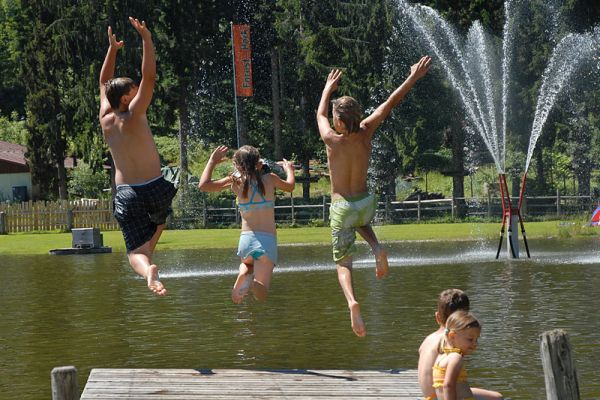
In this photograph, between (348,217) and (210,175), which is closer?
(348,217)

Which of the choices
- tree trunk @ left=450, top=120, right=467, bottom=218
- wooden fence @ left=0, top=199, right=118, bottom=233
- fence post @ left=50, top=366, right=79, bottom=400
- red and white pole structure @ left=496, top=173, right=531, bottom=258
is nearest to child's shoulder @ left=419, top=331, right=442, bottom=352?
fence post @ left=50, top=366, right=79, bottom=400

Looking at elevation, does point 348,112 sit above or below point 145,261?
above

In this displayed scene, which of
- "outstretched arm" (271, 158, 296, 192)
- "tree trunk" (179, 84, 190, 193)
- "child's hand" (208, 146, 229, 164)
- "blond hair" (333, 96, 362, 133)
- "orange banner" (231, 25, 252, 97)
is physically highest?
"orange banner" (231, 25, 252, 97)

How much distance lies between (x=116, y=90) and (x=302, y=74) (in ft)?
152

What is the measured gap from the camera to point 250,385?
10875 millimetres

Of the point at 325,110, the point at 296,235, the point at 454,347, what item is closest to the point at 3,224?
the point at 296,235

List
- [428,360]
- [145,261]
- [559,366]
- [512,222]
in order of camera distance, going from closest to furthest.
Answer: [428,360] → [559,366] → [145,261] → [512,222]

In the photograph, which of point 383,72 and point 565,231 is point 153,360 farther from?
point 383,72

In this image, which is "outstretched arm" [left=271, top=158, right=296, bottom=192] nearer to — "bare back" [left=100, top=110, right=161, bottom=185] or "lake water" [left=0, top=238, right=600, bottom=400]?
"bare back" [left=100, top=110, right=161, bottom=185]

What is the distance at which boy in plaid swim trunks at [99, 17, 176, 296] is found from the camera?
423 inches

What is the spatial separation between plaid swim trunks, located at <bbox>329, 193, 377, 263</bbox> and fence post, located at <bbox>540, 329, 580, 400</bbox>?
2602mm

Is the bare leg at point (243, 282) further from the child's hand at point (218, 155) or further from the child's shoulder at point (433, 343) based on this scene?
the child's shoulder at point (433, 343)

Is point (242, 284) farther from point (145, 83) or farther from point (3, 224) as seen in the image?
point (3, 224)

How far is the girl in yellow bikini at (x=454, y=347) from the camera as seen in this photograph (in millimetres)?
7883
